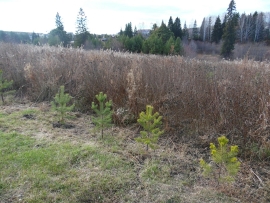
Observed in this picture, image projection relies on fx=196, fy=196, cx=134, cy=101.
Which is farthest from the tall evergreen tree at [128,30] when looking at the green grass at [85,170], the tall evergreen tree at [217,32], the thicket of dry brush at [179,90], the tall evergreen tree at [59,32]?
the green grass at [85,170]

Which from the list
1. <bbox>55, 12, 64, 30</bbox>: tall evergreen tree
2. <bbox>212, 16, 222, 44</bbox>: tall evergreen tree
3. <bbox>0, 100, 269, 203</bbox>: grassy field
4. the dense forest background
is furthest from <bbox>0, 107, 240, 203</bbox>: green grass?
<bbox>212, 16, 222, 44</bbox>: tall evergreen tree

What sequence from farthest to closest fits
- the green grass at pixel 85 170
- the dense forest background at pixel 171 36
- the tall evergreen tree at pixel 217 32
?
the tall evergreen tree at pixel 217 32
the dense forest background at pixel 171 36
the green grass at pixel 85 170

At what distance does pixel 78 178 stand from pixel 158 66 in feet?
10.1

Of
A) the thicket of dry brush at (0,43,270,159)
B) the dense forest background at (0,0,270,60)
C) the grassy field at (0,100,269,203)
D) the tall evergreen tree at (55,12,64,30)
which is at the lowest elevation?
the grassy field at (0,100,269,203)

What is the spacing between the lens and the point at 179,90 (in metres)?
3.81

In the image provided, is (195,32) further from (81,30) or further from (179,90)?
(179,90)

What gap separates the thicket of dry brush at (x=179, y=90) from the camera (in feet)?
Answer: 10.1

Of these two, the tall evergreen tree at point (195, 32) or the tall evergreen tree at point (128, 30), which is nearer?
the tall evergreen tree at point (128, 30)

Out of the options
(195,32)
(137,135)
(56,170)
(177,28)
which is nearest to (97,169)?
(56,170)

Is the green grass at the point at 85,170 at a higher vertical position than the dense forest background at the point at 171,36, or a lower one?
lower

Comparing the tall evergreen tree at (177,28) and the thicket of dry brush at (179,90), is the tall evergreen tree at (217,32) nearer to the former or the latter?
the tall evergreen tree at (177,28)

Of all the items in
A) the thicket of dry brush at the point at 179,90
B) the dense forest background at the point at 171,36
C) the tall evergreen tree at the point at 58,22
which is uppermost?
the tall evergreen tree at the point at 58,22

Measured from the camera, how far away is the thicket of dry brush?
3070mm

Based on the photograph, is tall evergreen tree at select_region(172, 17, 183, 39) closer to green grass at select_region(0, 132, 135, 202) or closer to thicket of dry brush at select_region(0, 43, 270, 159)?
thicket of dry brush at select_region(0, 43, 270, 159)
